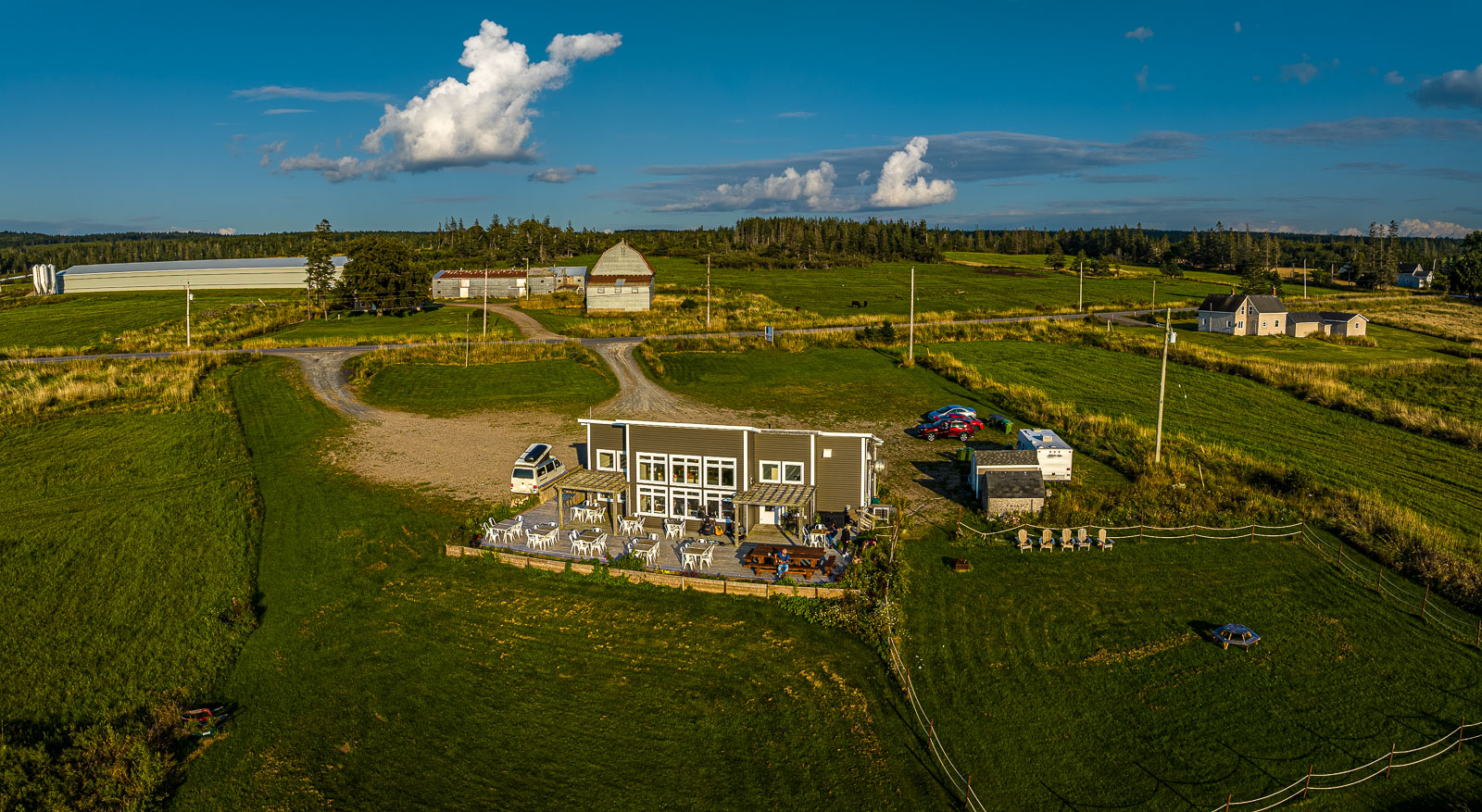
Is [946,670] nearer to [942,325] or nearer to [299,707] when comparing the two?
[299,707]

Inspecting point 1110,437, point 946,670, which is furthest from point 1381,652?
point 1110,437

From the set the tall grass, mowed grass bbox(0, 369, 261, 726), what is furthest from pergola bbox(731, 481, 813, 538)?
the tall grass

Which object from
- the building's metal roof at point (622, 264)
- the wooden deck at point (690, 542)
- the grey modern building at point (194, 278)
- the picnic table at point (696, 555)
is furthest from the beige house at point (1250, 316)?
the grey modern building at point (194, 278)

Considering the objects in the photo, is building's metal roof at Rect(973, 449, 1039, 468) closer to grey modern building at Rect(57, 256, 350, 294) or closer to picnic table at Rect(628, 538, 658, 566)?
picnic table at Rect(628, 538, 658, 566)

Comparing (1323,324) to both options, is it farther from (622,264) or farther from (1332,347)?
(622,264)

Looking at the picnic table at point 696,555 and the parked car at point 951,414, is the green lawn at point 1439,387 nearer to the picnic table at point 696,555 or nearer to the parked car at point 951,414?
the parked car at point 951,414

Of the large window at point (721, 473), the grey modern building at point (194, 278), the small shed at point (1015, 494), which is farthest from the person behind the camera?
the grey modern building at point (194, 278)

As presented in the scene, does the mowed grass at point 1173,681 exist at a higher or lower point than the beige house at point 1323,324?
lower
